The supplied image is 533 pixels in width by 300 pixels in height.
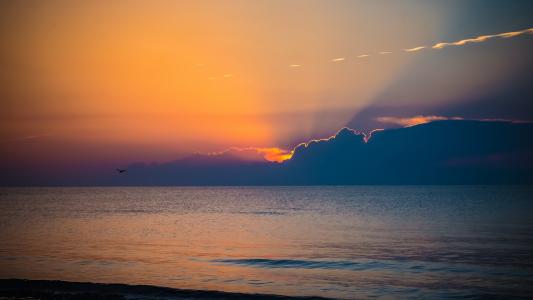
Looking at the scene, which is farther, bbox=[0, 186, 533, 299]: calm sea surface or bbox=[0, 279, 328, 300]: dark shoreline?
bbox=[0, 186, 533, 299]: calm sea surface

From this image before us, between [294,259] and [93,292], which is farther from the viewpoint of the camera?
[294,259]

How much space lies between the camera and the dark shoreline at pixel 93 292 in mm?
25703

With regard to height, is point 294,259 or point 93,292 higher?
point 294,259

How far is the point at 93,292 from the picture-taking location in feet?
87.8

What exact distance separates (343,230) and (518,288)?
1297 inches

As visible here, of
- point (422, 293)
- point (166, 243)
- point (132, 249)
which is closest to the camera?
point (422, 293)

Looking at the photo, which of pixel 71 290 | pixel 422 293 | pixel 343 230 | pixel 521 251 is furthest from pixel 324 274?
pixel 343 230

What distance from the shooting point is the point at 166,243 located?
48.5 metres

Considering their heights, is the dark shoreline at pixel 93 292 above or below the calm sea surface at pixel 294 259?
below

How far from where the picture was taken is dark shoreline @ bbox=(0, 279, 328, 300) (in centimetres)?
2570

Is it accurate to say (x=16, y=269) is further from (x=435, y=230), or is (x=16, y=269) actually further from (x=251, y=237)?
(x=435, y=230)

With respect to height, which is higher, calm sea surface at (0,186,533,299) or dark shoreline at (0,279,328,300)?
calm sea surface at (0,186,533,299)

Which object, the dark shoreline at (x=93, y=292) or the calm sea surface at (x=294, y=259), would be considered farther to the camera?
the calm sea surface at (x=294, y=259)

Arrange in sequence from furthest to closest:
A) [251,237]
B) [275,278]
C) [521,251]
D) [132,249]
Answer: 1. [251,237]
2. [132,249]
3. [521,251]
4. [275,278]
